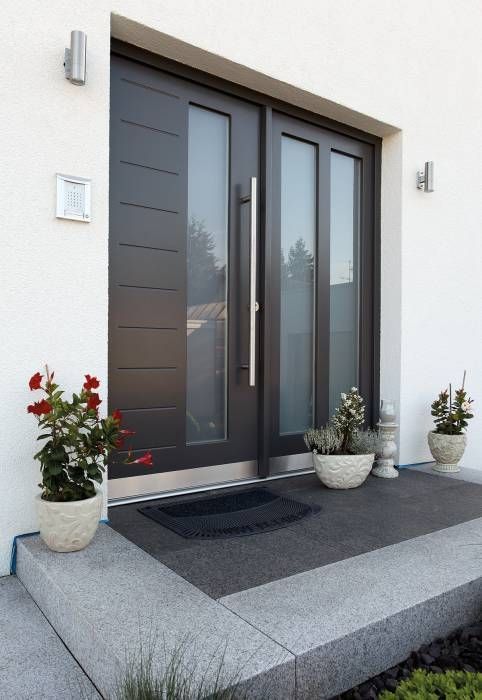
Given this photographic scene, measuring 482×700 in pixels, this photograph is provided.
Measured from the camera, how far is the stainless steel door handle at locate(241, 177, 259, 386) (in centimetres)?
307

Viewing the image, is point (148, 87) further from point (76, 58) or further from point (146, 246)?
point (146, 246)

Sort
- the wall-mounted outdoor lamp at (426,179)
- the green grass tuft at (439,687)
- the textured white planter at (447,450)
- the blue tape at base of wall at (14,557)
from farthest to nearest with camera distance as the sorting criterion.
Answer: the wall-mounted outdoor lamp at (426,179)
the textured white planter at (447,450)
the blue tape at base of wall at (14,557)
the green grass tuft at (439,687)

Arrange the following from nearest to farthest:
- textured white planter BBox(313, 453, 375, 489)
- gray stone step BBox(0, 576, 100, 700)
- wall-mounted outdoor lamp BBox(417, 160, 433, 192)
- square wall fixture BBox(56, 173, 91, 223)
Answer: gray stone step BBox(0, 576, 100, 700) → square wall fixture BBox(56, 173, 91, 223) → textured white planter BBox(313, 453, 375, 489) → wall-mounted outdoor lamp BBox(417, 160, 433, 192)

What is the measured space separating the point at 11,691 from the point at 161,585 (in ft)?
1.68

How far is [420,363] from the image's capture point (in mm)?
3873

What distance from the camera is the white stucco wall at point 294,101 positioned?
2.24 m

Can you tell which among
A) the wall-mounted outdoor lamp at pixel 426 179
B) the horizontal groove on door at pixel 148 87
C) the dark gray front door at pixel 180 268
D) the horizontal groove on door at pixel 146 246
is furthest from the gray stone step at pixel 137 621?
the wall-mounted outdoor lamp at pixel 426 179

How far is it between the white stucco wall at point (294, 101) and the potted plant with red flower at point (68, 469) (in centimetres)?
21

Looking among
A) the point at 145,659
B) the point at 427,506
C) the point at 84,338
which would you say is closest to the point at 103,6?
the point at 84,338

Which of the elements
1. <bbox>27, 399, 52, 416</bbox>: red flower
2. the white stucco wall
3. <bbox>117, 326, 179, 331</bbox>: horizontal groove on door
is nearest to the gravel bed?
<bbox>27, 399, 52, 416</bbox>: red flower

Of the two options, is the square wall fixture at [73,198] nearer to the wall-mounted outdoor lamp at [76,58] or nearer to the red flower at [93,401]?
the wall-mounted outdoor lamp at [76,58]

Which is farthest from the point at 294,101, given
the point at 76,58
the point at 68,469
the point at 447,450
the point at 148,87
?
the point at 68,469

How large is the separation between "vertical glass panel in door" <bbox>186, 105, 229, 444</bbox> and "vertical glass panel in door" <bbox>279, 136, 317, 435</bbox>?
45 centimetres

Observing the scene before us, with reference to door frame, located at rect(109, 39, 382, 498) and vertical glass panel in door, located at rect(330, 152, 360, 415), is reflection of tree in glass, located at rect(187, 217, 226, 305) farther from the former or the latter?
vertical glass panel in door, located at rect(330, 152, 360, 415)
